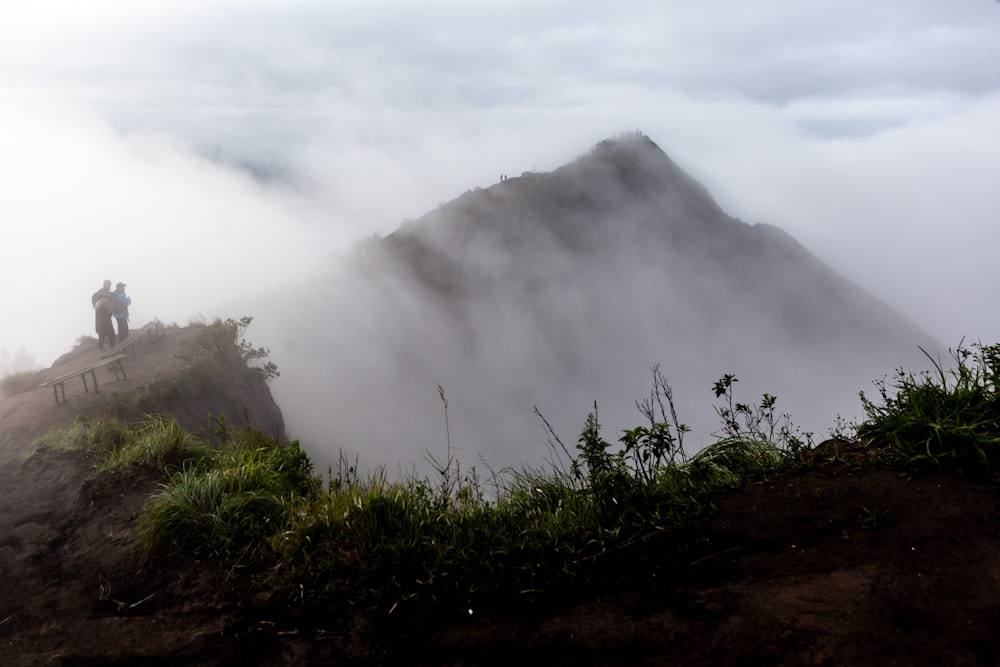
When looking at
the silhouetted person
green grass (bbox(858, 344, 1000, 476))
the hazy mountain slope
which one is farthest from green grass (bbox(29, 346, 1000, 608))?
the hazy mountain slope

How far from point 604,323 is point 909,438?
341 ft

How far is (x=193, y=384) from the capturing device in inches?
634

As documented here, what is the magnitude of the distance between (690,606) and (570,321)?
10009 cm

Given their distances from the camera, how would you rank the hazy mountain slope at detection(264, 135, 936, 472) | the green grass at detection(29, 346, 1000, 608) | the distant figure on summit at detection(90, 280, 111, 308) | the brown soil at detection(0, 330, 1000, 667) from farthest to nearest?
the hazy mountain slope at detection(264, 135, 936, 472), the distant figure on summit at detection(90, 280, 111, 308), the green grass at detection(29, 346, 1000, 608), the brown soil at detection(0, 330, 1000, 667)

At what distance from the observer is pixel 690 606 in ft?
10.2

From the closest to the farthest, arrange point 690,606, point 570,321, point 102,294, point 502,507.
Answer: point 690,606 < point 502,507 < point 102,294 < point 570,321

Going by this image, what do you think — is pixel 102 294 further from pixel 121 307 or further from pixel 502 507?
pixel 502 507

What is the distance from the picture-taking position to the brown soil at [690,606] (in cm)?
277

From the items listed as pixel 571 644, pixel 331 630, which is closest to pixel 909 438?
pixel 571 644

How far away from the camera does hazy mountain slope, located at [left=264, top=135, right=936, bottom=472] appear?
63750 millimetres

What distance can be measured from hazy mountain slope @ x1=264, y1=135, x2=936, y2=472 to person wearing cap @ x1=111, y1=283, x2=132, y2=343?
19.1 m

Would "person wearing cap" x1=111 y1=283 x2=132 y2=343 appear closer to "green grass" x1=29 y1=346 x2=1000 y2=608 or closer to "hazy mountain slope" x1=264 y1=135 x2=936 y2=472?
A: "green grass" x1=29 y1=346 x2=1000 y2=608

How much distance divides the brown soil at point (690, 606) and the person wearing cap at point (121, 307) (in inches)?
580

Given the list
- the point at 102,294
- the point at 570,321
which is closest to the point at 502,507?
the point at 102,294
